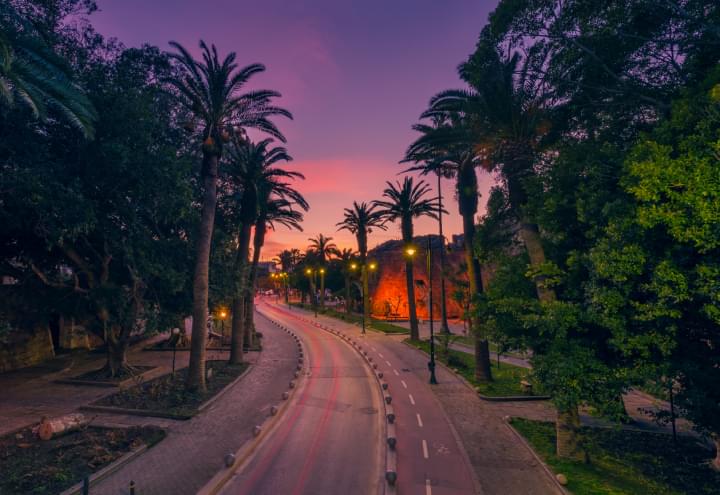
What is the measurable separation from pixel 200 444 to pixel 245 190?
16.8 m

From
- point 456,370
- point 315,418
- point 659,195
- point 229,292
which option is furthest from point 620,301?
point 229,292

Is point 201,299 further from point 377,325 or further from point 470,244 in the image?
point 377,325

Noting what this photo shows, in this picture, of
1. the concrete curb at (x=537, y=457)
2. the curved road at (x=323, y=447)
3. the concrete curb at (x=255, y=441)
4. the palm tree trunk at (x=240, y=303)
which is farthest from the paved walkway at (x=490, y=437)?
the palm tree trunk at (x=240, y=303)

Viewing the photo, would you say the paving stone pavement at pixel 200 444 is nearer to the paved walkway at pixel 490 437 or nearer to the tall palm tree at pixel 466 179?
the paved walkway at pixel 490 437

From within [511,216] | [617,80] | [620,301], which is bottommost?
[620,301]

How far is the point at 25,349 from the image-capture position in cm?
2595

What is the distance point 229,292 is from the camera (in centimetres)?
2488

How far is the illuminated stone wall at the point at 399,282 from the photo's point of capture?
6062 cm

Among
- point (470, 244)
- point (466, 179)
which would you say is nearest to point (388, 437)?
point (470, 244)

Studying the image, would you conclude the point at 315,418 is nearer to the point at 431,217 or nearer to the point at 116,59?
the point at 116,59

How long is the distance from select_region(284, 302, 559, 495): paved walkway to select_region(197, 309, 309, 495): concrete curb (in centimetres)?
641

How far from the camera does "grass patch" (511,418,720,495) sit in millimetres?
10695

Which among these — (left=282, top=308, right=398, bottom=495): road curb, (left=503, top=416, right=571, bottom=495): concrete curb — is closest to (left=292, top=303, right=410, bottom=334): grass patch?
(left=282, top=308, right=398, bottom=495): road curb

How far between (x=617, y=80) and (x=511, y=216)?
227 inches
